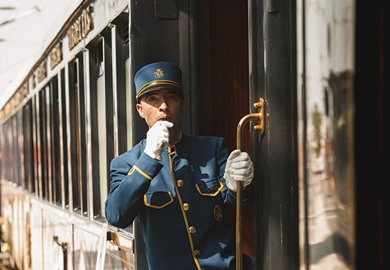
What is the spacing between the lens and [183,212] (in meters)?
2.98

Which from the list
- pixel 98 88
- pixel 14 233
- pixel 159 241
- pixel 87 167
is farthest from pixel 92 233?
pixel 14 233

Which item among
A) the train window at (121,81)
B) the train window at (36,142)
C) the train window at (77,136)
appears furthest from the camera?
the train window at (36,142)

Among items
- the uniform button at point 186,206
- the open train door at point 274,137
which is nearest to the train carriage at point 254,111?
the open train door at point 274,137

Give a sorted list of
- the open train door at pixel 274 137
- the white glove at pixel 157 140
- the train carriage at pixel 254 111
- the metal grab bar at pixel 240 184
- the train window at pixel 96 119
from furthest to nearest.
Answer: the train window at pixel 96 119 → the white glove at pixel 157 140 → the metal grab bar at pixel 240 184 → the open train door at pixel 274 137 → the train carriage at pixel 254 111

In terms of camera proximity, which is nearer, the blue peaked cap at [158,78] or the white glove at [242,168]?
the white glove at [242,168]

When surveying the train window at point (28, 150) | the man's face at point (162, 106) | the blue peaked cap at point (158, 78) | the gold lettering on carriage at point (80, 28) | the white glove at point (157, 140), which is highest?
the gold lettering on carriage at point (80, 28)

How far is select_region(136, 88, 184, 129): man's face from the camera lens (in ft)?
9.77

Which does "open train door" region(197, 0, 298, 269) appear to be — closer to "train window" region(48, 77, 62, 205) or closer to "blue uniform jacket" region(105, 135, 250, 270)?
"blue uniform jacket" region(105, 135, 250, 270)

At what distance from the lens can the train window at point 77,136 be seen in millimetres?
5395

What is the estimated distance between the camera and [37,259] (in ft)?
27.6

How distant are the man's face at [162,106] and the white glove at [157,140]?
128 millimetres

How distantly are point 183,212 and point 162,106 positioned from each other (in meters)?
0.40

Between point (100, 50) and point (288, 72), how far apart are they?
8.65ft

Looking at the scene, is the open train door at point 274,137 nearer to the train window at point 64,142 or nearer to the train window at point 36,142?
the train window at point 64,142
